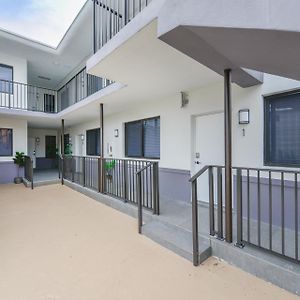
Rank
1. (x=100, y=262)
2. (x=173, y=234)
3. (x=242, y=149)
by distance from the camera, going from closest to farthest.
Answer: (x=100, y=262)
(x=173, y=234)
(x=242, y=149)

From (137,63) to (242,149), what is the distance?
220 centimetres

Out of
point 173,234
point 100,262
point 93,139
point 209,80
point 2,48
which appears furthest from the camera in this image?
point 93,139

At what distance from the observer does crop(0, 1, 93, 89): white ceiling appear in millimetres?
6379

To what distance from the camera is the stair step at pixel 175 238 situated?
8.57 ft

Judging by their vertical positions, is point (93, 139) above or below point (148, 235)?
above

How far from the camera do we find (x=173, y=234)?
9.96ft

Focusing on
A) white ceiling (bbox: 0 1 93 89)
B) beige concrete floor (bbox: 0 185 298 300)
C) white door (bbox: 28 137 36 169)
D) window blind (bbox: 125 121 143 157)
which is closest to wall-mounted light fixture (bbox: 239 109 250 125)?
beige concrete floor (bbox: 0 185 298 300)

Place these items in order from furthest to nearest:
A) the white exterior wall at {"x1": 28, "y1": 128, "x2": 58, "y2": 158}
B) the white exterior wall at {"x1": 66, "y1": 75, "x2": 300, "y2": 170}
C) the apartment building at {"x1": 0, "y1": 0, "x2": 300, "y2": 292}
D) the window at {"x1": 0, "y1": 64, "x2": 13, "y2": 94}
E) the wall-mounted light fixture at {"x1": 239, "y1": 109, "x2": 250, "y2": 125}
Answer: the white exterior wall at {"x1": 28, "y1": 128, "x2": 58, "y2": 158} → the window at {"x1": 0, "y1": 64, "x2": 13, "y2": 94} → the wall-mounted light fixture at {"x1": 239, "y1": 109, "x2": 250, "y2": 125} → the white exterior wall at {"x1": 66, "y1": 75, "x2": 300, "y2": 170} → the apartment building at {"x1": 0, "y1": 0, "x2": 300, "y2": 292}

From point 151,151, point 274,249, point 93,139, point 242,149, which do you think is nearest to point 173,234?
point 274,249

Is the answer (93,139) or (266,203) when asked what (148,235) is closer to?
(266,203)

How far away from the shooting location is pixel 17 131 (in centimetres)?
856

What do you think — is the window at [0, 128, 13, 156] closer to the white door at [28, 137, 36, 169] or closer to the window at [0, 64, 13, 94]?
the window at [0, 64, 13, 94]

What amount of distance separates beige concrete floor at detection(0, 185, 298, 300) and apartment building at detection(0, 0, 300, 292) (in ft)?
0.81

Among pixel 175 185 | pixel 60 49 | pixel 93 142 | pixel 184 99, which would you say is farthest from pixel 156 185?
pixel 60 49
